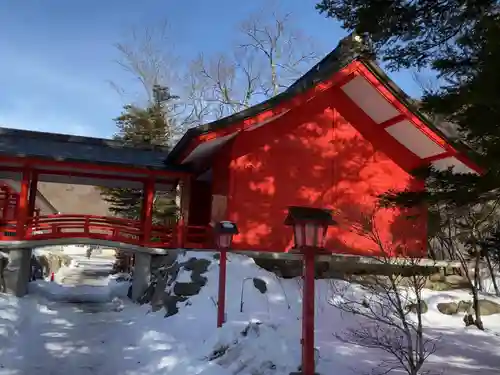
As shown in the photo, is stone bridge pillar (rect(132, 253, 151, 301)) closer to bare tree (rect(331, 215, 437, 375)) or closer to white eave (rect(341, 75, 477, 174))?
bare tree (rect(331, 215, 437, 375))

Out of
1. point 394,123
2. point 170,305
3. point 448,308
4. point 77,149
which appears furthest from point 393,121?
point 77,149

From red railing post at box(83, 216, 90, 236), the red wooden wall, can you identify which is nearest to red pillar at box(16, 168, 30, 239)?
red railing post at box(83, 216, 90, 236)

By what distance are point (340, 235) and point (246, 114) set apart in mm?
4742

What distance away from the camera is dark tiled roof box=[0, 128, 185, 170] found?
14344 millimetres

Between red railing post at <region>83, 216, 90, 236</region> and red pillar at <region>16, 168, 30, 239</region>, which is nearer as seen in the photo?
red pillar at <region>16, 168, 30, 239</region>

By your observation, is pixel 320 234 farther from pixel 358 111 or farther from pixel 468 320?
pixel 358 111

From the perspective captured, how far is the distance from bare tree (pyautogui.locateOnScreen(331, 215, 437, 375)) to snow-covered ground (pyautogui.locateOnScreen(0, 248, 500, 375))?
27cm

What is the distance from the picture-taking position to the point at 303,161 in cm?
1413

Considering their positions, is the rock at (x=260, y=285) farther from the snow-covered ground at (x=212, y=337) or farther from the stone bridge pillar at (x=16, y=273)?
the stone bridge pillar at (x=16, y=273)

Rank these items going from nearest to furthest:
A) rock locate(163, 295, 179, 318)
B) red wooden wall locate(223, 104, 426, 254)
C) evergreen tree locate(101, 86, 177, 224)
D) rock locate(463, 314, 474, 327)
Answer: rock locate(463, 314, 474, 327), rock locate(163, 295, 179, 318), red wooden wall locate(223, 104, 426, 254), evergreen tree locate(101, 86, 177, 224)

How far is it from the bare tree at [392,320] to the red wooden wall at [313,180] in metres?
A: 2.56

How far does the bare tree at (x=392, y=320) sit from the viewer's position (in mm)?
5883

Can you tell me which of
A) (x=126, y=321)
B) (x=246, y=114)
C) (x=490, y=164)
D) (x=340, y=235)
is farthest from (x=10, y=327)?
(x=490, y=164)

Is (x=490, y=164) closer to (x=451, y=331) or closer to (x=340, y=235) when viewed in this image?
(x=451, y=331)
